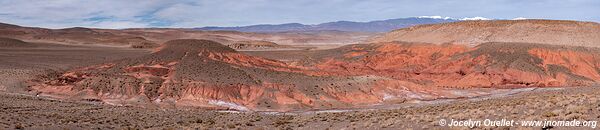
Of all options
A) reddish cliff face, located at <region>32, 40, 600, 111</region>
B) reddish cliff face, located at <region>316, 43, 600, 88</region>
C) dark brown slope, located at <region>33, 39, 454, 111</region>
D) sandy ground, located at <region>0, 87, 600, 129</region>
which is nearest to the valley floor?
sandy ground, located at <region>0, 87, 600, 129</region>

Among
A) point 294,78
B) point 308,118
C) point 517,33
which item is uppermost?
point 517,33

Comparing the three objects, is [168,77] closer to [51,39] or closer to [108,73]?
[108,73]

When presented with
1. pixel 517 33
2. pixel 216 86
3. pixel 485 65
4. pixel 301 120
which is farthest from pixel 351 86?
pixel 517 33

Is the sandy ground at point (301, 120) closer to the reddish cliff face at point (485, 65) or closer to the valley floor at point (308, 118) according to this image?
the valley floor at point (308, 118)

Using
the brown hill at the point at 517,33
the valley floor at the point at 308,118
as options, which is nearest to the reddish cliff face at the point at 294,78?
the brown hill at the point at 517,33

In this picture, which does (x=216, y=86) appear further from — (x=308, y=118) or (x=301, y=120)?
(x=301, y=120)

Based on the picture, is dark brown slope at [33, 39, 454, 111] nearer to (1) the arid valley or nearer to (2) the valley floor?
(1) the arid valley

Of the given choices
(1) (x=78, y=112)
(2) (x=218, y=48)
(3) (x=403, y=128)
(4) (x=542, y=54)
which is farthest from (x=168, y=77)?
(4) (x=542, y=54)
